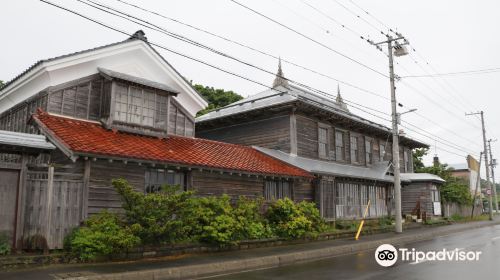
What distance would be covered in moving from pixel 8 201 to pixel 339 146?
1921cm

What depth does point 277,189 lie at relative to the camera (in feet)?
61.3

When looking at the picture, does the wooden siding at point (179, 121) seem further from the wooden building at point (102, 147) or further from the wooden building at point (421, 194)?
→ the wooden building at point (421, 194)

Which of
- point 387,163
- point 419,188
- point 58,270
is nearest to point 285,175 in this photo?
point 58,270

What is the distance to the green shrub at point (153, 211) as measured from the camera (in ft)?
35.6

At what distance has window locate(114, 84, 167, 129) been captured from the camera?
1506cm

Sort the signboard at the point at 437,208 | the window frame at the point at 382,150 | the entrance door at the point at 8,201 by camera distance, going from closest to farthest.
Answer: the entrance door at the point at 8,201, the window frame at the point at 382,150, the signboard at the point at 437,208

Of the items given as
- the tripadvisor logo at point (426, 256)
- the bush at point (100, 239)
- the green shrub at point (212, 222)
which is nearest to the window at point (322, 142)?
the tripadvisor logo at point (426, 256)

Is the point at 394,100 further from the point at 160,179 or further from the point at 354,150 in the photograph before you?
the point at 160,179

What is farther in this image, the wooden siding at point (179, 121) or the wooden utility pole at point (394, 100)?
the wooden utility pole at point (394, 100)

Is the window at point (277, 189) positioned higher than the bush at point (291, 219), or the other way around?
the window at point (277, 189)

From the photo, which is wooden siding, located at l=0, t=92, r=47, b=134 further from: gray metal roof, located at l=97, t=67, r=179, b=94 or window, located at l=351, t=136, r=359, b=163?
window, located at l=351, t=136, r=359, b=163

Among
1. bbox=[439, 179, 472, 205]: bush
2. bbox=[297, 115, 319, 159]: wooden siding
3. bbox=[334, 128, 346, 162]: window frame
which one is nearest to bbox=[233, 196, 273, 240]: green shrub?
bbox=[297, 115, 319, 159]: wooden siding

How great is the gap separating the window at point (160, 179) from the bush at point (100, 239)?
2934mm

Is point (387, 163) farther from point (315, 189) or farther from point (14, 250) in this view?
point (14, 250)
